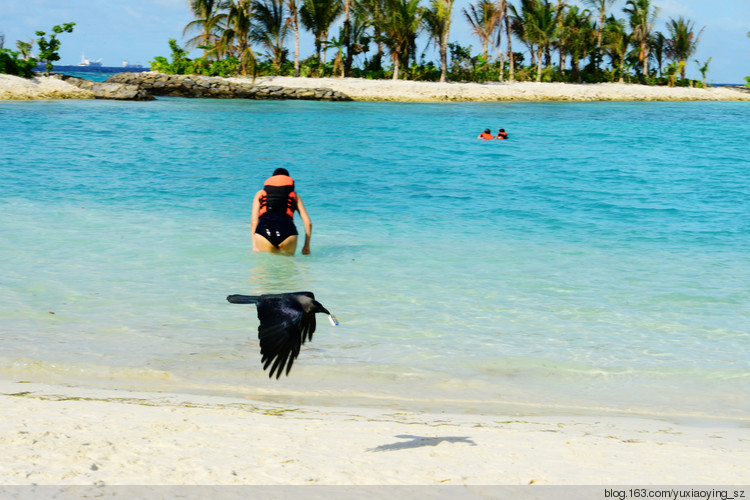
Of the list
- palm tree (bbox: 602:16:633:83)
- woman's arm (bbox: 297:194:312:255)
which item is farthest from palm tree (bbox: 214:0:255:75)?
woman's arm (bbox: 297:194:312:255)

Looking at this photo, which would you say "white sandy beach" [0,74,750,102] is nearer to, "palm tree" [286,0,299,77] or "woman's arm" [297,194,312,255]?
→ "palm tree" [286,0,299,77]

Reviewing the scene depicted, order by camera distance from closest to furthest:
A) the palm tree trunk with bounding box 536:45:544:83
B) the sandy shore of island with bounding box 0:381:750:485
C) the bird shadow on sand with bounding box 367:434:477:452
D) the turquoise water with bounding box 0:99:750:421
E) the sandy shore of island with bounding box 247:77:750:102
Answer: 1. the sandy shore of island with bounding box 0:381:750:485
2. the bird shadow on sand with bounding box 367:434:477:452
3. the turquoise water with bounding box 0:99:750:421
4. the sandy shore of island with bounding box 247:77:750:102
5. the palm tree trunk with bounding box 536:45:544:83

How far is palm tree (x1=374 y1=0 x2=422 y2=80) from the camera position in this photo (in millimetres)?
48188

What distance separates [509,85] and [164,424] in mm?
52271

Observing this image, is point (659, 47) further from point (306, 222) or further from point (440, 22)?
point (306, 222)

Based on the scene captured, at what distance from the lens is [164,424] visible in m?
4.02

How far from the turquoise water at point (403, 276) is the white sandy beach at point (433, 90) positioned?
20.3 metres

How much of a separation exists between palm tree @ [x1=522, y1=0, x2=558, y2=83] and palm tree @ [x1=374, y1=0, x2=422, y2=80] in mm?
8902

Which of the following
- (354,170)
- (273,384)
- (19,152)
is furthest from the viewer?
(19,152)

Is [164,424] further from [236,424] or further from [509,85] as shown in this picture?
[509,85]

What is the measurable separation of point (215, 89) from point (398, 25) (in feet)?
43.1

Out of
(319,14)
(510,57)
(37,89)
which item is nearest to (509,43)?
(510,57)

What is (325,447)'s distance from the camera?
3.78 metres

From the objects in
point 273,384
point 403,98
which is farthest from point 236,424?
point 403,98
